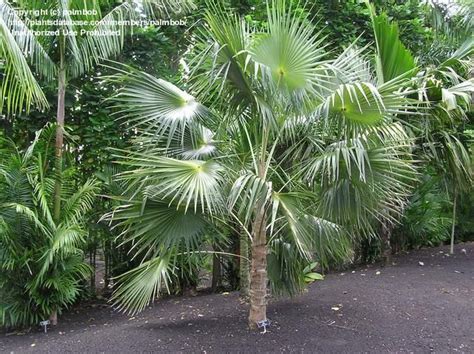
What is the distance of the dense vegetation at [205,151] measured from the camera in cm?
318

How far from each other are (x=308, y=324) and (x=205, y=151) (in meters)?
1.89

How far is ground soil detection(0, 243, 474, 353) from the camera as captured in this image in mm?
3414

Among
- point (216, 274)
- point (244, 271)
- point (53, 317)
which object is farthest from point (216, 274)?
point (53, 317)

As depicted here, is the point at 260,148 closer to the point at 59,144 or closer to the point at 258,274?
the point at 258,274

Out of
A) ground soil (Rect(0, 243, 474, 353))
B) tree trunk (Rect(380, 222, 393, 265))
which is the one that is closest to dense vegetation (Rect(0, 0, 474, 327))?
ground soil (Rect(0, 243, 474, 353))

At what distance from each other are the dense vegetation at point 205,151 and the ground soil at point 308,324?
0.31m

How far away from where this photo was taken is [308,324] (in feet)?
12.5

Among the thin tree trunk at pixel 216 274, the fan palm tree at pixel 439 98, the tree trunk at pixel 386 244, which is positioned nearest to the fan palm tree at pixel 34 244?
the thin tree trunk at pixel 216 274

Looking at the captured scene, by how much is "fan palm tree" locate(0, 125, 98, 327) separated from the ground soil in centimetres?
32

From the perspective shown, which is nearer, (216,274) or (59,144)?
(59,144)

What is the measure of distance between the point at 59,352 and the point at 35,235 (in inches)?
51.3

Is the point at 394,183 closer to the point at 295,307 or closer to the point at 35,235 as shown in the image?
the point at 295,307

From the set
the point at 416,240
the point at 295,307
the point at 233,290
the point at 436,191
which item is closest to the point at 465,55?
the point at 436,191

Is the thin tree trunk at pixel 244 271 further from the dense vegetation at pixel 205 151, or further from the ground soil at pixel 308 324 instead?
the ground soil at pixel 308 324
